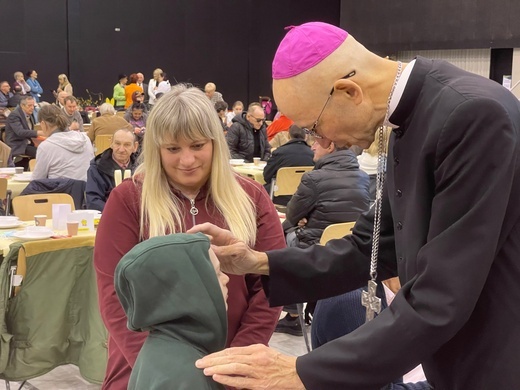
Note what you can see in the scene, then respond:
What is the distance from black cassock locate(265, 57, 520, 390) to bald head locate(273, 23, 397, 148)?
0.18ft

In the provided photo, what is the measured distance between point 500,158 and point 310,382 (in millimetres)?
517

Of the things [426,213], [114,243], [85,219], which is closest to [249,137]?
[85,219]

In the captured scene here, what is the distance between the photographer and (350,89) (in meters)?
1.42

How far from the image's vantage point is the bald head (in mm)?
1433

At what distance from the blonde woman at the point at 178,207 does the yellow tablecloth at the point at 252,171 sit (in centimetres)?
523

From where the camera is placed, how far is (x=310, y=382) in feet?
4.36

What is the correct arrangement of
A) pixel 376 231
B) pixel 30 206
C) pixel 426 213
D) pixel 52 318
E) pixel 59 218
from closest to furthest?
1. pixel 426 213
2. pixel 376 231
3. pixel 52 318
4. pixel 59 218
5. pixel 30 206

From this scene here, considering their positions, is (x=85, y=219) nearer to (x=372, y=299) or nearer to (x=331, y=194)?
(x=331, y=194)

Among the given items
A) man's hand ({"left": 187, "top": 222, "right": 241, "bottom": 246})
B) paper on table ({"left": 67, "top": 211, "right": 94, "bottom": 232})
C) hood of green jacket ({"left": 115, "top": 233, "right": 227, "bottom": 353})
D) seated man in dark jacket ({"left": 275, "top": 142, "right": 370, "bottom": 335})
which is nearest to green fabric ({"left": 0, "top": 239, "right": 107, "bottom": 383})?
paper on table ({"left": 67, "top": 211, "right": 94, "bottom": 232})

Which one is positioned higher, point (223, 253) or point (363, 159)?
point (223, 253)

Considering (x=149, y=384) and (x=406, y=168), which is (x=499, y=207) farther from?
(x=149, y=384)

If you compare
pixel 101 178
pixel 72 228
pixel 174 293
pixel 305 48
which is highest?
pixel 305 48

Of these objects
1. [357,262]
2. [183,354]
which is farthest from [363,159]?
[183,354]

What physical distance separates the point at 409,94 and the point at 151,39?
20.5 metres
